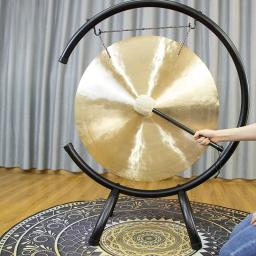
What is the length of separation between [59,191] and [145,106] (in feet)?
4.04

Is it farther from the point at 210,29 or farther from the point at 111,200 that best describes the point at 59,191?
the point at 210,29

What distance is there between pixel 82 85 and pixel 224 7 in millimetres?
1716

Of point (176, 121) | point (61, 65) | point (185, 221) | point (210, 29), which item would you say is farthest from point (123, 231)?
point (61, 65)

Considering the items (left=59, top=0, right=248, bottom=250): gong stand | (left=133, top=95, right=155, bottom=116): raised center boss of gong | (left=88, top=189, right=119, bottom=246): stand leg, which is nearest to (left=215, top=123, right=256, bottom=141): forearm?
(left=59, top=0, right=248, bottom=250): gong stand

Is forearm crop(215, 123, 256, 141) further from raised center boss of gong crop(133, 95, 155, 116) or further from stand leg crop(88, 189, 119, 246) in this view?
stand leg crop(88, 189, 119, 246)

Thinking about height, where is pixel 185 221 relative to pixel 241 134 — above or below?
below

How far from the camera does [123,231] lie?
183 cm

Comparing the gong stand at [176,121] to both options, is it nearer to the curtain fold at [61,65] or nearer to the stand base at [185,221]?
the stand base at [185,221]

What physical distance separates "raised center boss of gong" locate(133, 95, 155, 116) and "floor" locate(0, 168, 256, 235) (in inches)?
35.5

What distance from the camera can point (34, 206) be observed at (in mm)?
2225

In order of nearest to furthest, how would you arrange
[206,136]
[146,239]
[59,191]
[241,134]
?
[241,134], [206,136], [146,239], [59,191]

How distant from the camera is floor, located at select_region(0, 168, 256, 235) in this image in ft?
7.23

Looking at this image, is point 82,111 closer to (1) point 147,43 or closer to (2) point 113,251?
(1) point 147,43

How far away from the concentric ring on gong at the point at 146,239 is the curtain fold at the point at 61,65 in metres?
1.11
